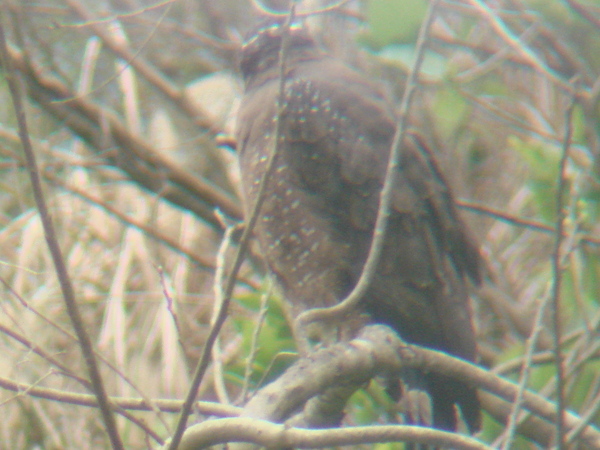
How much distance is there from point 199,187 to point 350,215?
179 cm

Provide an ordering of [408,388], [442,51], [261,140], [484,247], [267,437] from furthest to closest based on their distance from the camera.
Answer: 1. [442,51]
2. [484,247]
3. [261,140]
4. [408,388]
5. [267,437]

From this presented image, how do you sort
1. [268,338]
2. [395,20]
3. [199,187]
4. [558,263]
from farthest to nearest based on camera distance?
[199,187] < [395,20] < [268,338] < [558,263]

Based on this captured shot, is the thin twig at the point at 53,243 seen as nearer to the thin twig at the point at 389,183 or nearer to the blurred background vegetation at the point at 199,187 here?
the thin twig at the point at 389,183

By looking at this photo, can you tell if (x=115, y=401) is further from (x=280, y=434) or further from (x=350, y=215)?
(x=350, y=215)

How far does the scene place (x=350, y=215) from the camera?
7.58ft

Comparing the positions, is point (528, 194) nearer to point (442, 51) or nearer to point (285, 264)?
point (442, 51)

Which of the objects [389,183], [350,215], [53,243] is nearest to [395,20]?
[350,215]

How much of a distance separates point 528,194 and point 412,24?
5.66 ft

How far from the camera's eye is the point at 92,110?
3855mm

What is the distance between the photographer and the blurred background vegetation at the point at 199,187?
308 cm

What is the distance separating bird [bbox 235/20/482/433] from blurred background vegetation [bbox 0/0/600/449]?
48cm

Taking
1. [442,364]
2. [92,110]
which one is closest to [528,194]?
[92,110]

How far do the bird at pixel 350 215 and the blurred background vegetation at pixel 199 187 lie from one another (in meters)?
0.48

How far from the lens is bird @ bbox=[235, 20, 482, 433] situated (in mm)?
2271
